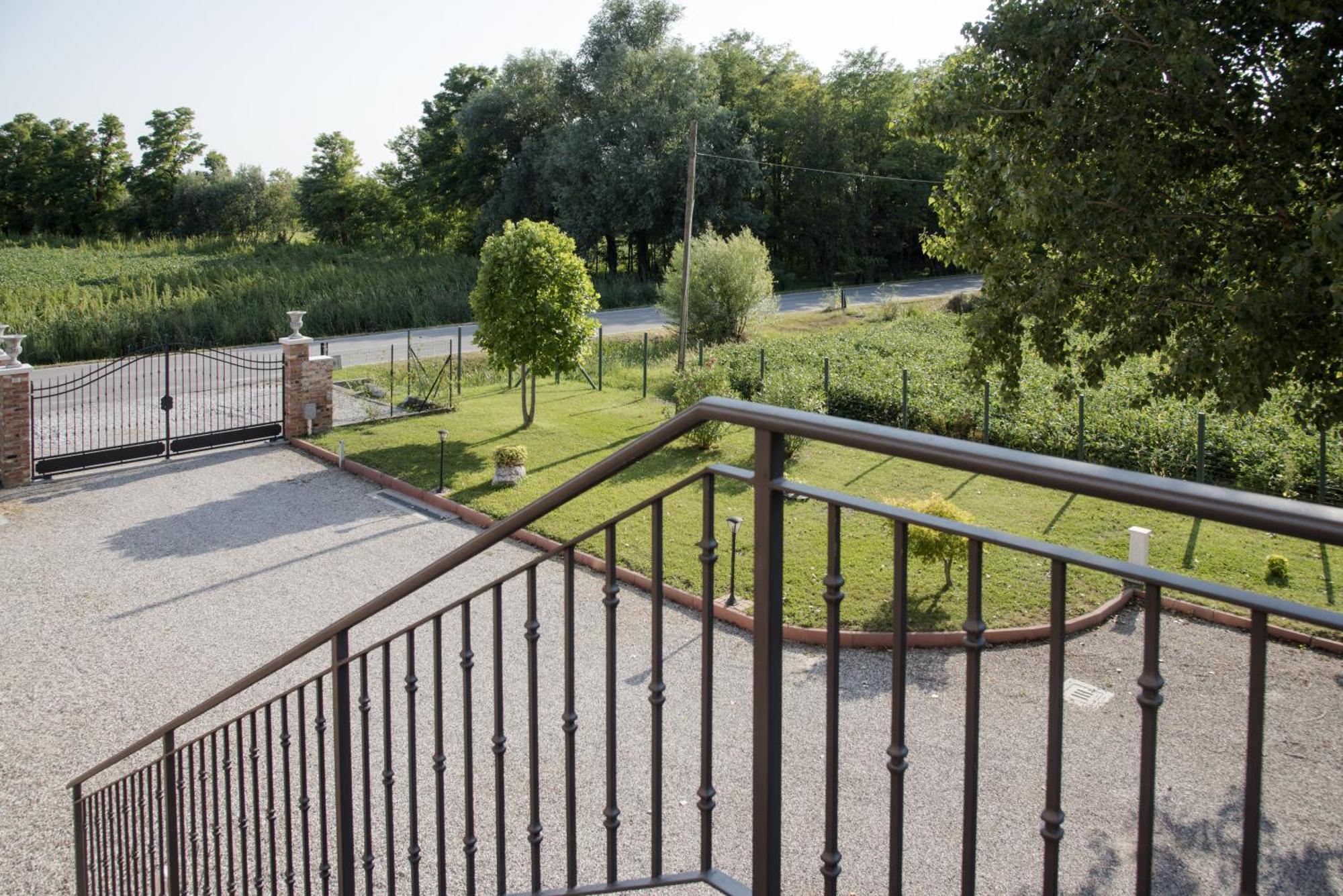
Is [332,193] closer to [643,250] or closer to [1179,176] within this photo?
[643,250]

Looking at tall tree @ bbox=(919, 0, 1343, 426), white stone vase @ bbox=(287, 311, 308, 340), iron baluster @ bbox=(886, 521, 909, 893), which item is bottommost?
iron baluster @ bbox=(886, 521, 909, 893)

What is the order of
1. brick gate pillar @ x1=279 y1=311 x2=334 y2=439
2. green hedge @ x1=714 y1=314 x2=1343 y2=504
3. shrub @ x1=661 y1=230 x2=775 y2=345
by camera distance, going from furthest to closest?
shrub @ x1=661 y1=230 x2=775 y2=345
brick gate pillar @ x1=279 y1=311 x2=334 y2=439
green hedge @ x1=714 y1=314 x2=1343 y2=504

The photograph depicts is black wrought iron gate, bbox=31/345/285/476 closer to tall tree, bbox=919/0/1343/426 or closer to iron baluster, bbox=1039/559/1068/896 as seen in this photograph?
tall tree, bbox=919/0/1343/426

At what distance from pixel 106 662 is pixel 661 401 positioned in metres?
Result: 12.5

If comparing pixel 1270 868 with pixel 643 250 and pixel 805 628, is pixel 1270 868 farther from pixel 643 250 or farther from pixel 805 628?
pixel 643 250

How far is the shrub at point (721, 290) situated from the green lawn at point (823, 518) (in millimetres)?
8817

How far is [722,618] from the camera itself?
9820mm

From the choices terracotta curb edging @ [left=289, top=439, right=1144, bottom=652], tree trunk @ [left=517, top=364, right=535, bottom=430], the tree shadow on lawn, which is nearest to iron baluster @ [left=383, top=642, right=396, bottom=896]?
terracotta curb edging @ [left=289, top=439, right=1144, bottom=652]

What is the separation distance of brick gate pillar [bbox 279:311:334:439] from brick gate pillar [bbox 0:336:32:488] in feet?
12.0

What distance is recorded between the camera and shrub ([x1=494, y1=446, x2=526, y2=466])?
591 inches

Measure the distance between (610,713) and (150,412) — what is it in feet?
63.3

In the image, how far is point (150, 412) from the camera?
1958 cm

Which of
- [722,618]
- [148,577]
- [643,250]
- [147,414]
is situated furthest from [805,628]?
[643,250]

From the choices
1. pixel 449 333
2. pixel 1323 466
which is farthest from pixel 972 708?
pixel 449 333
